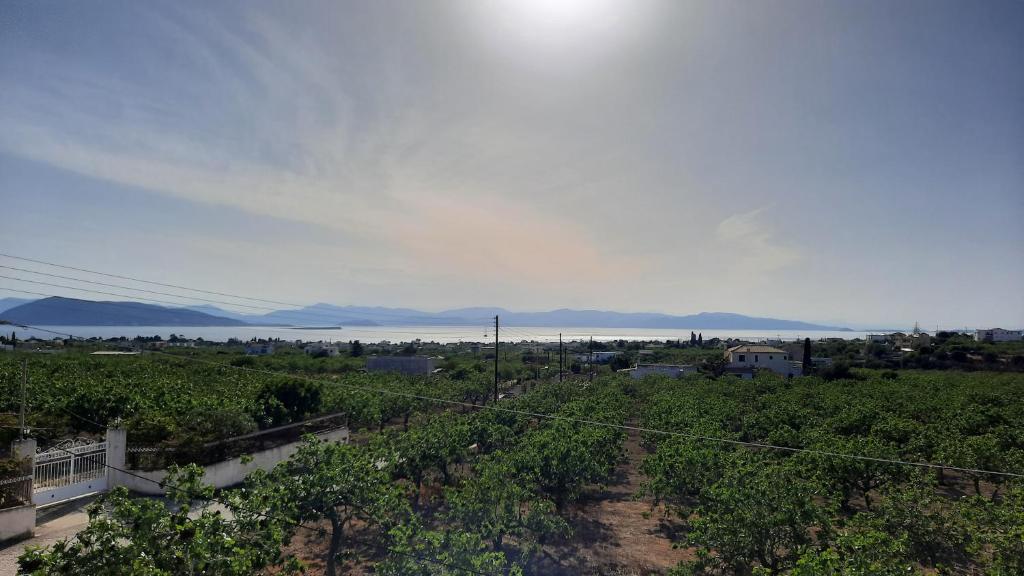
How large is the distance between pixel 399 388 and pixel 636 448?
1773 centimetres

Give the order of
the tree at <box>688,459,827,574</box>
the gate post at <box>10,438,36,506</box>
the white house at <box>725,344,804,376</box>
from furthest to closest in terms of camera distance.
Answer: the white house at <box>725,344,804,376</box>
the gate post at <box>10,438,36,506</box>
the tree at <box>688,459,827,574</box>

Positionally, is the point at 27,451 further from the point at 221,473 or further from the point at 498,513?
the point at 498,513

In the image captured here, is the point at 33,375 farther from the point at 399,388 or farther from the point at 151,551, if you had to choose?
the point at 151,551

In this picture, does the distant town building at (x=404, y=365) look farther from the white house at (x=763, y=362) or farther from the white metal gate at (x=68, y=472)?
the white metal gate at (x=68, y=472)

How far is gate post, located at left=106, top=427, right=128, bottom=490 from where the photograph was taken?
53.7 ft

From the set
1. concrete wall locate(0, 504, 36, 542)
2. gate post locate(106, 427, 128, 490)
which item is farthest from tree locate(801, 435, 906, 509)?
gate post locate(106, 427, 128, 490)

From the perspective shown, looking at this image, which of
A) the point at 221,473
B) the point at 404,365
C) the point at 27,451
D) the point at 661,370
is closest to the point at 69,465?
the point at 27,451

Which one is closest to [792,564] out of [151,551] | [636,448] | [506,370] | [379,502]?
[379,502]

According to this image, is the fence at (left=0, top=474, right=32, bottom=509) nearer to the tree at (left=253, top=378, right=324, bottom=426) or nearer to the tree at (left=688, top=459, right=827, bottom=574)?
the tree at (left=253, top=378, right=324, bottom=426)

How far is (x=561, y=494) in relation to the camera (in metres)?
16.7

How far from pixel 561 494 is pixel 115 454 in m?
15.9

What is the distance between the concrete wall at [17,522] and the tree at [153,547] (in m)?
9.44

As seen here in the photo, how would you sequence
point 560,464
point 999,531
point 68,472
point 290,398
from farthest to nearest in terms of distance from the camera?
1. point 290,398
2. point 560,464
3. point 68,472
4. point 999,531

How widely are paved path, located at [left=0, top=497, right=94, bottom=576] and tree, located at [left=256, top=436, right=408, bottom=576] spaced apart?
20.8 feet
